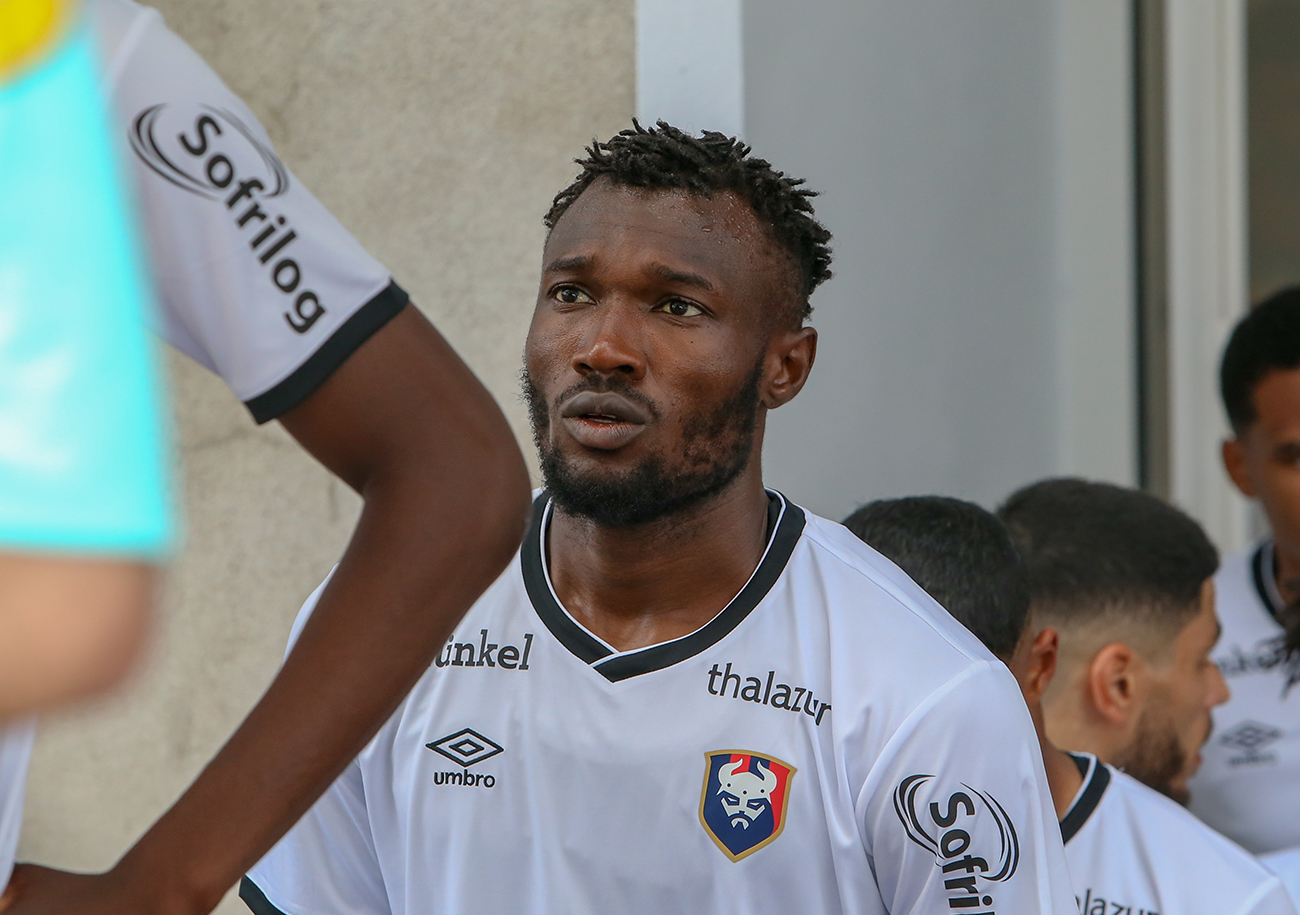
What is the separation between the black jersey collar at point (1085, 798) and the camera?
2391mm

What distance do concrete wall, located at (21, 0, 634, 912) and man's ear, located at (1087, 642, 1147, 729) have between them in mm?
1264

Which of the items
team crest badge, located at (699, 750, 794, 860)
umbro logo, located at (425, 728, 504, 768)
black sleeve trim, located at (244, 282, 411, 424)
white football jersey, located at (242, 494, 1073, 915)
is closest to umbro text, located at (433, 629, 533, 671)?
white football jersey, located at (242, 494, 1073, 915)

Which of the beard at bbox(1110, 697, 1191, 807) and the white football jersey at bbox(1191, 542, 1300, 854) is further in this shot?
the white football jersey at bbox(1191, 542, 1300, 854)

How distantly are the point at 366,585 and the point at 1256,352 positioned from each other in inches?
117

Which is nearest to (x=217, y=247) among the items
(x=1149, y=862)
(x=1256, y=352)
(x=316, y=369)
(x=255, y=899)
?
(x=316, y=369)

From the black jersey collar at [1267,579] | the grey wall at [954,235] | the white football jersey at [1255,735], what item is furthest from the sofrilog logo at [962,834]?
the black jersey collar at [1267,579]

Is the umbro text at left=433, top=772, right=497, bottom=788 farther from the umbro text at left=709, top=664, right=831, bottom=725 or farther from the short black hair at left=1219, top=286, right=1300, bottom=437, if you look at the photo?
the short black hair at left=1219, top=286, right=1300, bottom=437

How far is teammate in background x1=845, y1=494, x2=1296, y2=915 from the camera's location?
7.61ft

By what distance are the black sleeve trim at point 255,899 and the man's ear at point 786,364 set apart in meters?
1.07

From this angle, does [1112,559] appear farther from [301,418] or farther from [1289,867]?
[301,418]

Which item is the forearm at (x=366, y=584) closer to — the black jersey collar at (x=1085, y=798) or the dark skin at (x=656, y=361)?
the dark skin at (x=656, y=361)

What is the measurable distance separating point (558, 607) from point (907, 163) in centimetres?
190

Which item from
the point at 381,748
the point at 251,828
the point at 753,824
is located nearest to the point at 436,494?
the point at 251,828

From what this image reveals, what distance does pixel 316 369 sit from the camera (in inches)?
40.8
